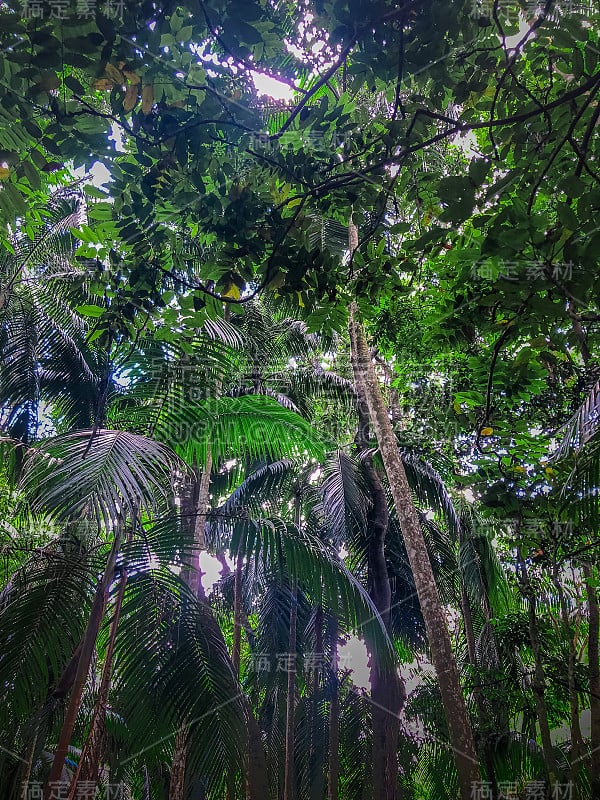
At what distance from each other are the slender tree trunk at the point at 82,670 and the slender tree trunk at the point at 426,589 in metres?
2.19

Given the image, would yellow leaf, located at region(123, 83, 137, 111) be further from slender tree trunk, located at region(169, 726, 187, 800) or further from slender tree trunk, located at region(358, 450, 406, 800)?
slender tree trunk, located at region(358, 450, 406, 800)

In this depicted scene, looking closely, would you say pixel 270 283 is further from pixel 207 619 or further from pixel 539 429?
pixel 539 429

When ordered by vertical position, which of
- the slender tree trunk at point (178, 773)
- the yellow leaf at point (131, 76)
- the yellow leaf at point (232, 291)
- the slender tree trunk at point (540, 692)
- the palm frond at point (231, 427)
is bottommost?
the slender tree trunk at point (178, 773)

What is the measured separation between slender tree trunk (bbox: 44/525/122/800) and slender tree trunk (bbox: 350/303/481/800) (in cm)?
219

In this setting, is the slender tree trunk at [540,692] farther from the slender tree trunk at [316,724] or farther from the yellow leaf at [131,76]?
the slender tree trunk at [316,724]

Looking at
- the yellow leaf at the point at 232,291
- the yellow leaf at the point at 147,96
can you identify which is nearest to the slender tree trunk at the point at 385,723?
the yellow leaf at the point at 232,291

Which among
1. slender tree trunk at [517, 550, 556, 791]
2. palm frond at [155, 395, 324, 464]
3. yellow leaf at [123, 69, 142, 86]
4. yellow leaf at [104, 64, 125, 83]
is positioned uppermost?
palm frond at [155, 395, 324, 464]

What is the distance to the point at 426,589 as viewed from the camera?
407 cm

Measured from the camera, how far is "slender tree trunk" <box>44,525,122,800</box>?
2.37m

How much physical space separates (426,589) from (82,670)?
2.72 meters

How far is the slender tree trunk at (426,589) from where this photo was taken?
335 centimetres

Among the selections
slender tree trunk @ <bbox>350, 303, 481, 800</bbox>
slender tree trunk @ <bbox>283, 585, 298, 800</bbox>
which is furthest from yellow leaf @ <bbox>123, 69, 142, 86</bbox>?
slender tree trunk @ <bbox>283, 585, 298, 800</bbox>

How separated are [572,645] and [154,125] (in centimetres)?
449

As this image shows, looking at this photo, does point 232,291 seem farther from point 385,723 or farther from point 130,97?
point 385,723
